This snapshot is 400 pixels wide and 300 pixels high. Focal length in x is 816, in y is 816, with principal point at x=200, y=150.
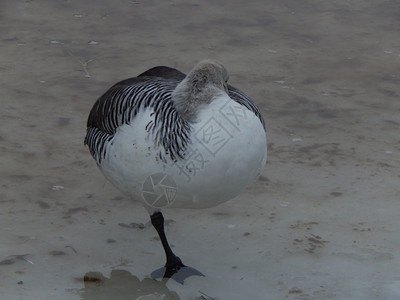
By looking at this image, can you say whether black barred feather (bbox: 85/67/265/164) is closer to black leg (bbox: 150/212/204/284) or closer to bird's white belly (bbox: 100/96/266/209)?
bird's white belly (bbox: 100/96/266/209)

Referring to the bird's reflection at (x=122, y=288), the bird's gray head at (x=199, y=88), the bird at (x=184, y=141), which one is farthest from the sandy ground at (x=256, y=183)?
the bird's gray head at (x=199, y=88)

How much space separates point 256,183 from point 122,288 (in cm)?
159

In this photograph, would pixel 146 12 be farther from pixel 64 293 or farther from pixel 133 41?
pixel 64 293

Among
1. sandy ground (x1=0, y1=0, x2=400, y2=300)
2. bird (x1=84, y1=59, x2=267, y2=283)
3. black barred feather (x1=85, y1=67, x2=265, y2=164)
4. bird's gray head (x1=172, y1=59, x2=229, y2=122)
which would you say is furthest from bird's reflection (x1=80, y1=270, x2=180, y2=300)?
bird's gray head (x1=172, y1=59, x2=229, y2=122)

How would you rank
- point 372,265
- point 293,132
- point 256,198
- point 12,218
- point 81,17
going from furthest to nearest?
1. point 81,17
2. point 293,132
3. point 256,198
4. point 12,218
5. point 372,265

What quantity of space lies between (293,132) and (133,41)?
2.53m

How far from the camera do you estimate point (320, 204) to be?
551 cm

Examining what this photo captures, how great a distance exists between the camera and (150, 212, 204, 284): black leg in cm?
469

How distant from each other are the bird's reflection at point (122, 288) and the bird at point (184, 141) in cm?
45

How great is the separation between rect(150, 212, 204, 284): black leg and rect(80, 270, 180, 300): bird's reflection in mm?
52

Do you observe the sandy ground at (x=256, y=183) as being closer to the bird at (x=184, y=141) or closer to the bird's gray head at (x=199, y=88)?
the bird at (x=184, y=141)

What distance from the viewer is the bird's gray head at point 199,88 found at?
4.22m

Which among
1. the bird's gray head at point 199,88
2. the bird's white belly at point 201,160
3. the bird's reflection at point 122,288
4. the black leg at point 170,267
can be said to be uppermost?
the bird's gray head at point 199,88

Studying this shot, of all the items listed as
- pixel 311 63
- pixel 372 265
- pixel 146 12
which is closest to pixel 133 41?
pixel 146 12
